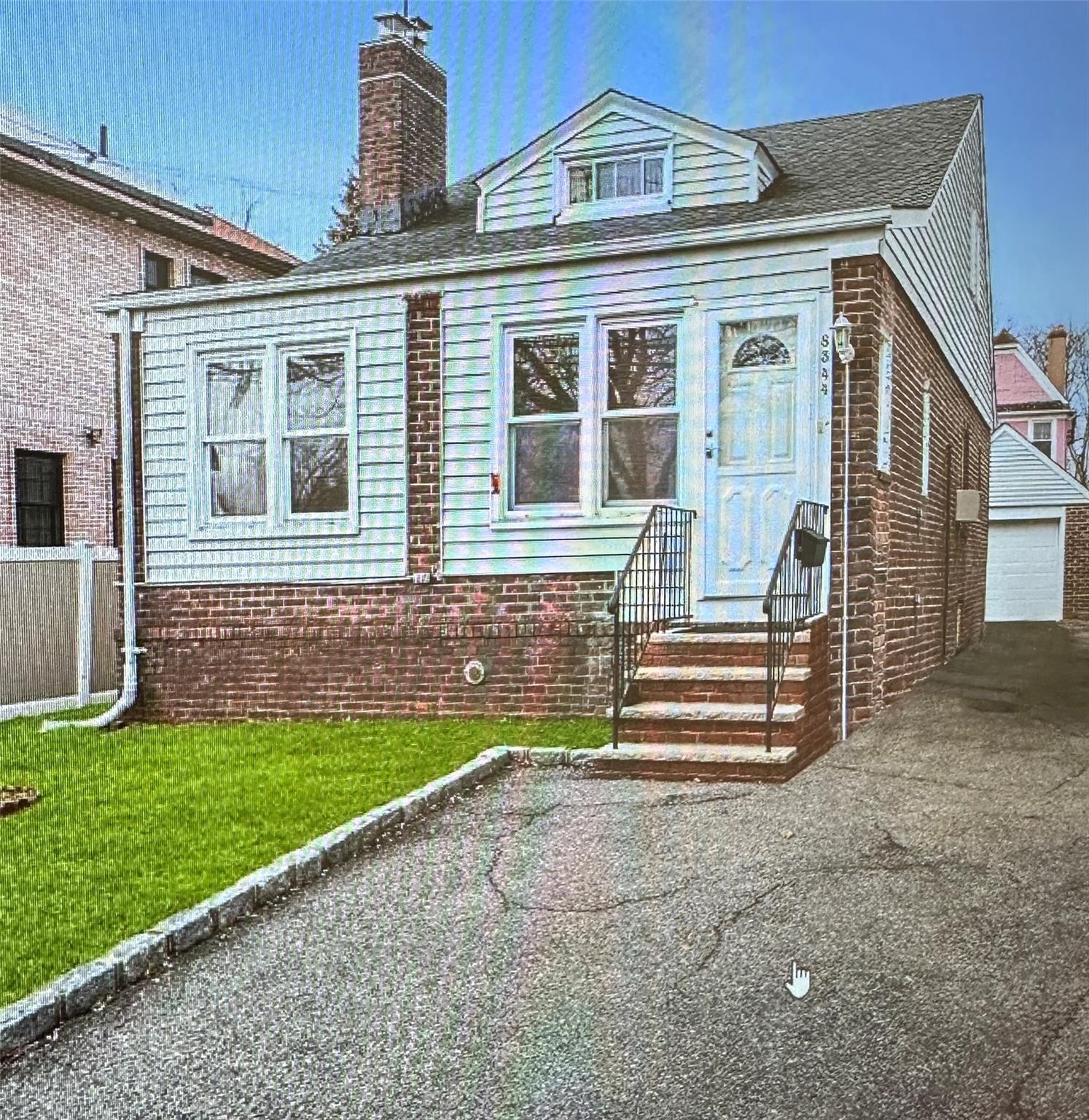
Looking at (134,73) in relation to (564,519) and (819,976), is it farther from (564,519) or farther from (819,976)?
(819,976)

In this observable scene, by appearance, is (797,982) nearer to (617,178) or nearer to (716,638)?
(716,638)

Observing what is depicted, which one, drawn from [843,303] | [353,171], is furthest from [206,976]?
[353,171]

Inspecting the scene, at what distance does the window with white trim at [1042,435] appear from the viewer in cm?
2469

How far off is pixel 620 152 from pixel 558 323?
1.80m

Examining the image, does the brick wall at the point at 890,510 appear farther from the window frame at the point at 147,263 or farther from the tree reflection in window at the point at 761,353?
the window frame at the point at 147,263

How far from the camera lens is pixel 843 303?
7715mm

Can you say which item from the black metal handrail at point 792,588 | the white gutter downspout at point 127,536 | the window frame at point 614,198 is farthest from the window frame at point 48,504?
the black metal handrail at point 792,588

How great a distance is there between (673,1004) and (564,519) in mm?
5409

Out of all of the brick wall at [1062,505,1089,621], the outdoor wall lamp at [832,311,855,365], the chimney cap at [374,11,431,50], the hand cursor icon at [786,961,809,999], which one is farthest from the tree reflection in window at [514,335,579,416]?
the brick wall at [1062,505,1089,621]

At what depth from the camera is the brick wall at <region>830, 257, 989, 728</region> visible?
299 inches

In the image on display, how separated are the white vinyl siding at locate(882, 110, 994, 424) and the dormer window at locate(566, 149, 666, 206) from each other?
2.18 meters

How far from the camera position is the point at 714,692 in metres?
6.94

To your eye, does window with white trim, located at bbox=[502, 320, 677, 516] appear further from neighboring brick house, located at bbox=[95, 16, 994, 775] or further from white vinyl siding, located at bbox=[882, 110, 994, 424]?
white vinyl siding, located at bbox=[882, 110, 994, 424]

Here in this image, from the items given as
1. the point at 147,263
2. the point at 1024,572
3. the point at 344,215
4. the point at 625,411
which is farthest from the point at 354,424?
the point at 344,215
